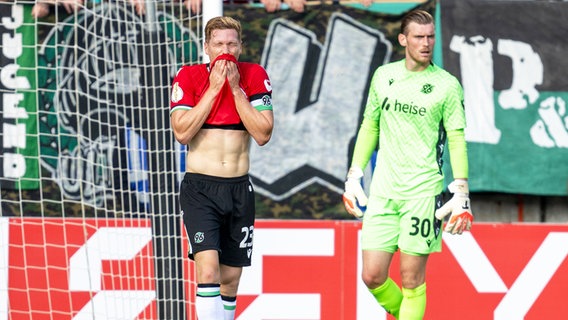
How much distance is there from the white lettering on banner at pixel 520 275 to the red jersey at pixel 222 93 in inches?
83.9

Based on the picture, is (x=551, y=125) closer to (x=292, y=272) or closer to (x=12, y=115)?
(x=292, y=272)

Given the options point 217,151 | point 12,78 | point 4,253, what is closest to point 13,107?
point 12,78

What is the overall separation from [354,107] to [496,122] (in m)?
1.07

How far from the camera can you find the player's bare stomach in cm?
633

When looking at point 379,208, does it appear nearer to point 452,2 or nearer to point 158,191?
point 158,191

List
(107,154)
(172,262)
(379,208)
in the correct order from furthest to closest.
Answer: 1. (107,154)
2. (172,262)
3. (379,208)

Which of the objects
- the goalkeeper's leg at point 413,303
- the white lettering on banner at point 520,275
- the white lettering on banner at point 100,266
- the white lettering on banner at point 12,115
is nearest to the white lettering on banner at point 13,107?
the white lettering on banner at point 12,115

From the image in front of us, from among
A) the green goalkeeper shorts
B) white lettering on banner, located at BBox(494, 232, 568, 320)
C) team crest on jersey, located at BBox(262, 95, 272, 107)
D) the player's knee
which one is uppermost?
team crest on jersey, located at BBox(262, 95, 272, 107)

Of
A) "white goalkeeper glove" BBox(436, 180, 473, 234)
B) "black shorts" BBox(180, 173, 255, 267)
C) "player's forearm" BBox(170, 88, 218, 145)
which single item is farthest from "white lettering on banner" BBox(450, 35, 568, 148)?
"player's forearm" BBox(170, 88, 218, 145)

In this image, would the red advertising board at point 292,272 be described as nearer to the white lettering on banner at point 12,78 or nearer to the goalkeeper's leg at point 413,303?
the goalkeeper's leg at point 413,303

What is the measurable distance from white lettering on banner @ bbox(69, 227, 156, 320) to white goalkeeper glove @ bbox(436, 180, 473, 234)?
221cm

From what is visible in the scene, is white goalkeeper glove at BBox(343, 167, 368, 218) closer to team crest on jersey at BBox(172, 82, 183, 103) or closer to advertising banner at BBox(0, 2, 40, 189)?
team crest on jersey at BBox(172, 82, 183, 103)

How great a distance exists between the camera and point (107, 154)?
852cm

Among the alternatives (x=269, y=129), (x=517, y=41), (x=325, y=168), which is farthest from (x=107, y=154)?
(x=517, y=41)
